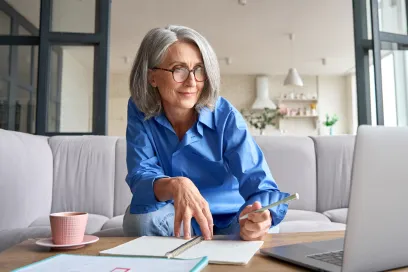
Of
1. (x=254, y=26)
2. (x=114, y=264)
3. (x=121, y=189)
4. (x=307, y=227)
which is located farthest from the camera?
(x=254, y=26)

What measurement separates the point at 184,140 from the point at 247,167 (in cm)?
20

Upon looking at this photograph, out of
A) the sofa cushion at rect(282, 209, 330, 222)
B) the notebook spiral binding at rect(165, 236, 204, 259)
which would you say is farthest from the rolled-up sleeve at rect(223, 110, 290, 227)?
the sofa cushion at rect(282, 209, 330, 222)

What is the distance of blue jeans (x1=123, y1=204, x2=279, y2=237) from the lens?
1.07 m

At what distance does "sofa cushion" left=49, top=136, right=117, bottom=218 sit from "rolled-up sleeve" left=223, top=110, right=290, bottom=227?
120 centimetres

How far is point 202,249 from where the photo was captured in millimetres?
714

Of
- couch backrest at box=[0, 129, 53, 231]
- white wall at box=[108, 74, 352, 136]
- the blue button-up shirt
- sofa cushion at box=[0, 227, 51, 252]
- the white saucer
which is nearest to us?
the white saucer

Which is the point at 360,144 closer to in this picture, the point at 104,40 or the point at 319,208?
the point at 319,208

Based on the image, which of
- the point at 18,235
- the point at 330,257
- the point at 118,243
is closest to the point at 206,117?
the point at 118,243

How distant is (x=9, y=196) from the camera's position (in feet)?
5.32

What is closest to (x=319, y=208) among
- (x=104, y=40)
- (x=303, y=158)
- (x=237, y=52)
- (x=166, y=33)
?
(x=303, y=158)

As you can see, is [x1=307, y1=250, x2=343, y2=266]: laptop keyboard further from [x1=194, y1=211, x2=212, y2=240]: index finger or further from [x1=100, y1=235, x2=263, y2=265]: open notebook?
[x1=194, y1=211, x2=212, y2=240]: index finger

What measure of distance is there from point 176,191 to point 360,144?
465 mm

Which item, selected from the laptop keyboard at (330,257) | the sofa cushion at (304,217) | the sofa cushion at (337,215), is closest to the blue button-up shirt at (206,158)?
the laptop keyboard at (330,257)

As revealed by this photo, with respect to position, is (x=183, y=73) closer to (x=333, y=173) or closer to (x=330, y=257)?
(x=330, y=257)
